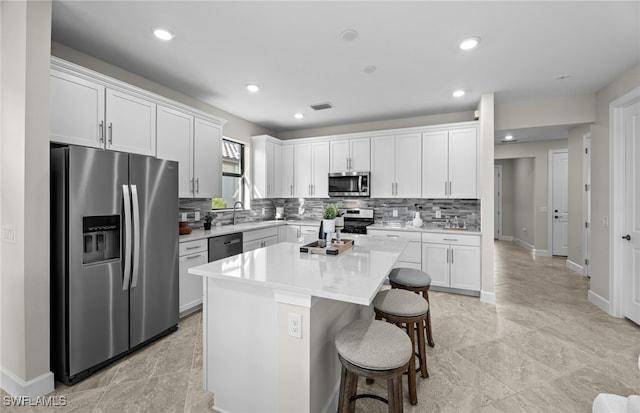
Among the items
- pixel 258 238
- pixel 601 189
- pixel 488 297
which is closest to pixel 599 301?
pixel 488 297

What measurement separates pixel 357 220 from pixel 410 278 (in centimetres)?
260

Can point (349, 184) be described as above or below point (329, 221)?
above

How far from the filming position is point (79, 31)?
2.43 m

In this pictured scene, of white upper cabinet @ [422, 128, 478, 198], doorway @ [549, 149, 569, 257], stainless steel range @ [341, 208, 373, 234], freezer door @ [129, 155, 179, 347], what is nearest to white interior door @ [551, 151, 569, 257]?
doorway @ [549, 149, 569, 257]

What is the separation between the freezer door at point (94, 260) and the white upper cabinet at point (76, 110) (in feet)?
1.50

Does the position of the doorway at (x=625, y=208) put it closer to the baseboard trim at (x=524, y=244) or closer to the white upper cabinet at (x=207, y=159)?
the baseboard trim at (x=524, y=244)

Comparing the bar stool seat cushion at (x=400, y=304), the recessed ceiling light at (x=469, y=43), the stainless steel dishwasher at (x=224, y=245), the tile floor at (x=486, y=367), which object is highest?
the recessed ceiling light at (x=469, y=43)

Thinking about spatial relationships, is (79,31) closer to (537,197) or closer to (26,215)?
(26,215)

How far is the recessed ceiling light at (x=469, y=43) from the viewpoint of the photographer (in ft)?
8.18

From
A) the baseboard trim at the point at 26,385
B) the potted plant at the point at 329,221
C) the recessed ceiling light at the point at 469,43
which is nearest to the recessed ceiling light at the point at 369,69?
the recessed ceiling light at the point at 469,43

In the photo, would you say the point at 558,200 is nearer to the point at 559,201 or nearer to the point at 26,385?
the point at 559,201

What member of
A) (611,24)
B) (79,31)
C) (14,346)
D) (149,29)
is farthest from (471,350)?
(79,31)

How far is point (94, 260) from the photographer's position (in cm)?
221

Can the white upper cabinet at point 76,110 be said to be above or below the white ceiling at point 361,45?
below
